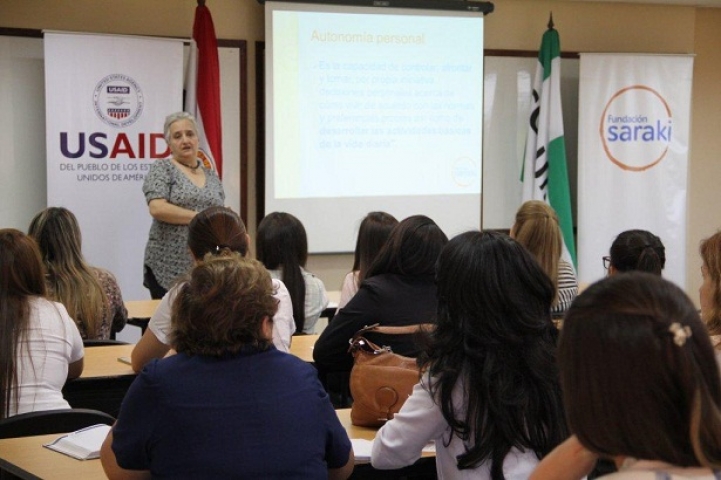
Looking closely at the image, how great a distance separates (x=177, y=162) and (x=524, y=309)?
380cm

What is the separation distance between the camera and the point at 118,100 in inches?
247

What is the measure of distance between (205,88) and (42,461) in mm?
4109

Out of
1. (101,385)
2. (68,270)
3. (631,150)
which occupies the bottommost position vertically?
(101,385)

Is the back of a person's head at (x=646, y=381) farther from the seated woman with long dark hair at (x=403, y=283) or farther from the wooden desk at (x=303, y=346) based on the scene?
the wooden desk at (x=303, y=346)

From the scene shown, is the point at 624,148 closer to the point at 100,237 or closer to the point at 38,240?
the point at 100,237

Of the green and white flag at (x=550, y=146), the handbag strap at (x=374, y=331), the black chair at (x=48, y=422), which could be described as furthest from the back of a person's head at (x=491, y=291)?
the green and white flag at (x=550, y=146)

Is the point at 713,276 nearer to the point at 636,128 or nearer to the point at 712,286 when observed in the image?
the point at 712,286

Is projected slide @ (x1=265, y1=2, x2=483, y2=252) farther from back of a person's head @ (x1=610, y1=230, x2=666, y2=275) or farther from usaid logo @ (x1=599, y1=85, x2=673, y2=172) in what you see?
back of a person's head @ (x1=610, y1=230, x2=666, y2=275)

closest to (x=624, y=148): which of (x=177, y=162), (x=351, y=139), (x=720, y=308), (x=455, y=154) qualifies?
(x=455, y=154)

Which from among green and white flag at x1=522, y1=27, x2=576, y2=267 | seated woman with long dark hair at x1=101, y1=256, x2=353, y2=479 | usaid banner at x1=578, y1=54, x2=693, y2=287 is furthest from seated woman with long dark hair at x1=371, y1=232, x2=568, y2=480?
usaid banner at x1=578, y1=54, x2=693, y2=287

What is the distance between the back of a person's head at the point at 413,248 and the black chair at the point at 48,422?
0.96 metres

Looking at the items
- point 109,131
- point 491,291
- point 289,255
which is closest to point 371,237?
point 289,255

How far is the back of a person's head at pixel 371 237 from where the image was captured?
409 centimetres

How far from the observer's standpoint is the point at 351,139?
6910mm
